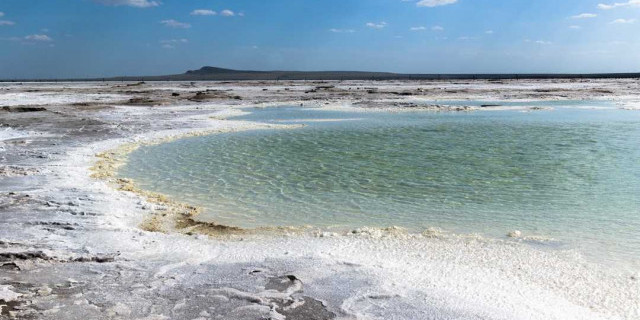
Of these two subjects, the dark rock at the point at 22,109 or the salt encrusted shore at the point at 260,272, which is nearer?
the salt encrusted shore at the point at 260,272

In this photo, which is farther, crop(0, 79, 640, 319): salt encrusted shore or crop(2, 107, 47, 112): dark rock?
crop(2, 107, 47, 112): dark rock

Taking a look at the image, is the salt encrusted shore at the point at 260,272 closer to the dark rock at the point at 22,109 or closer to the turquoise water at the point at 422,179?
the turquoise water at the point at 422,179

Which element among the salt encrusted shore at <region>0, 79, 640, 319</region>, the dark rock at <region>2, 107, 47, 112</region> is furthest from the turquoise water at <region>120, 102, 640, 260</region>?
the dark rock at <region>2, 107, 47, 112</region>

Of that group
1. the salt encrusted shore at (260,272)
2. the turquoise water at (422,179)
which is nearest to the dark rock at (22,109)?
the turquoise water at (422,179)

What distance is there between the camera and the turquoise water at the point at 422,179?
8.25 m

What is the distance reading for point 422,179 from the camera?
1120cm

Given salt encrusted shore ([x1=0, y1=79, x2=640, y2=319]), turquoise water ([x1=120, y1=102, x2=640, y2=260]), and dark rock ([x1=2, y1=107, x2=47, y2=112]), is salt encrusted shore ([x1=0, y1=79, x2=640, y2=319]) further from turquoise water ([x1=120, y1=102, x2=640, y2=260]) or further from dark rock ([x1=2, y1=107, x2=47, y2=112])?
dark rock ([x1=2, y1=107, x2=47, y2=112])

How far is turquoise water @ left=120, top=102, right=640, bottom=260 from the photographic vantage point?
27.1 feet

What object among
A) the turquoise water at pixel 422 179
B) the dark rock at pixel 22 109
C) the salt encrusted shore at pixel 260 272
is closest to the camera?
the salt encrusted shore at pixel 260 272

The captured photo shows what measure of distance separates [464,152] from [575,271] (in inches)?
352

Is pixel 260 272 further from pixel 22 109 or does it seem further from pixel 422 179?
pixel 22 109

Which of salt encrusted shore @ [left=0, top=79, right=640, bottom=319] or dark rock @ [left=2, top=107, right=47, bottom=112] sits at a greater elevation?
dark rock @ [left=2, top=107, right=47, bottom=112]

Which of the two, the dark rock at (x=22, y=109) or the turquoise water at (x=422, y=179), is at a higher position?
the dark rock at (x=22, y=109)

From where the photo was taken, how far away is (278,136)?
18.9 metres
